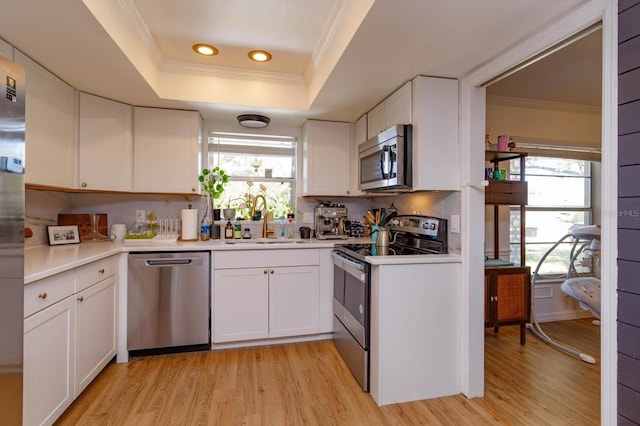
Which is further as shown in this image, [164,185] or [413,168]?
[164,185]

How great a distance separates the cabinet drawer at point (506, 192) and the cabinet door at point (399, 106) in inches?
41.9

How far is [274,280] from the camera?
271 cm

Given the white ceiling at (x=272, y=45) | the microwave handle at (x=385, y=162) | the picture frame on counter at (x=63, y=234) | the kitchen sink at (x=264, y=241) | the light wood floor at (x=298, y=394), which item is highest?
the white ceiling at (x=272, y=45)

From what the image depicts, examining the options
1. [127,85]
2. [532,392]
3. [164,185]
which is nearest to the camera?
[532,392]

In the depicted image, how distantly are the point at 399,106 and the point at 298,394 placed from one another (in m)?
2.16

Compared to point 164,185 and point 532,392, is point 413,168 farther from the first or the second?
point 164,185

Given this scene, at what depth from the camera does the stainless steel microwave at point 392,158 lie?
215 cm

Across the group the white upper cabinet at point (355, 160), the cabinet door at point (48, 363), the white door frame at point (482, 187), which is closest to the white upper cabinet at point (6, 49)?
the cabinet door at point (48, 363)

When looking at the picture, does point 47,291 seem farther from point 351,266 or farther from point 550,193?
point 550,193

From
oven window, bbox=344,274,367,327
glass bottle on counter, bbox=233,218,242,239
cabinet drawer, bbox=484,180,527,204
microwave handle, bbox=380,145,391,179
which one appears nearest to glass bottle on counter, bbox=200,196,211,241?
glass bottle on counter, bbox=233,218,242,239

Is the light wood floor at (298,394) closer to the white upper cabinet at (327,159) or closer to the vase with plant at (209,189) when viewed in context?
the vase with plant at (209,189)

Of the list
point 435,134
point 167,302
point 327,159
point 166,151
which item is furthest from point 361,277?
point 166,151

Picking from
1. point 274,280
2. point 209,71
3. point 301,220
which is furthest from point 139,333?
point 209,71

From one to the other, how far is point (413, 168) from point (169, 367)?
2.35 meters
